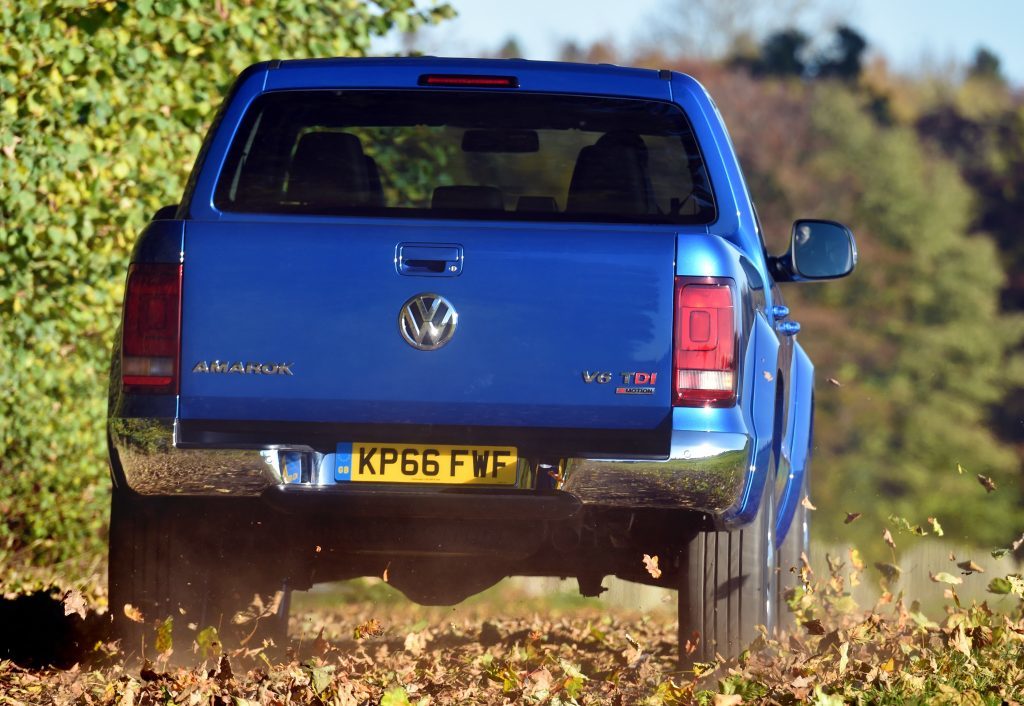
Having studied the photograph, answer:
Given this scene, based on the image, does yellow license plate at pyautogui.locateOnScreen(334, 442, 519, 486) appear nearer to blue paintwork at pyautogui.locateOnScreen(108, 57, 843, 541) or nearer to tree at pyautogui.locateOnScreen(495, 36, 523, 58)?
blue paintwork at pyautogui.locateOnScreen(108, 57, 843, 541)

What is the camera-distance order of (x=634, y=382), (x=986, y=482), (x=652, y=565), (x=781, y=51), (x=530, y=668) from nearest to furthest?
(x=634, y=382), (x=652, y=565), (x=986, y=482), (x=530, y=668), (x=781, y=51)

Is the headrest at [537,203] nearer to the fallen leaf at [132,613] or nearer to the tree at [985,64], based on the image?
the fallen leaf at [132,613]

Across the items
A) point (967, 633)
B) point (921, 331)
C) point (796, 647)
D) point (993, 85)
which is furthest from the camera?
point (993, 85)

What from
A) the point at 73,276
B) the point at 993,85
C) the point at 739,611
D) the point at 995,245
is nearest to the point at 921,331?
the point at 995,245

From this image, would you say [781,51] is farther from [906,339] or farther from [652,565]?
Answer: [652,565]

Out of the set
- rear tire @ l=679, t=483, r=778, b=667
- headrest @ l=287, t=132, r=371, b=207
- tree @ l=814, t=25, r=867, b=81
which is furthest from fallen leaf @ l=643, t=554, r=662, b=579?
tree @ l=814, t=25, r=867, b=81

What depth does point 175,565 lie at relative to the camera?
561 cm

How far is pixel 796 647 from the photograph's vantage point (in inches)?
261

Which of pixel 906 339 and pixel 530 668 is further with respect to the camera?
pixel 906 339

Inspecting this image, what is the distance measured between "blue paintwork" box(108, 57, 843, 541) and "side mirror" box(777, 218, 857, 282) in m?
1.45

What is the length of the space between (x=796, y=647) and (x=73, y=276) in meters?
5.37

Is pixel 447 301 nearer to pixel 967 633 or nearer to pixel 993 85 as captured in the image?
pixel 967 633

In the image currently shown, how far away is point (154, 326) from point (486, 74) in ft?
4.74

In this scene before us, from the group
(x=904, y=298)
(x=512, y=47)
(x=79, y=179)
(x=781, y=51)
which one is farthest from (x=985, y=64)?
(x=79, y=179)
